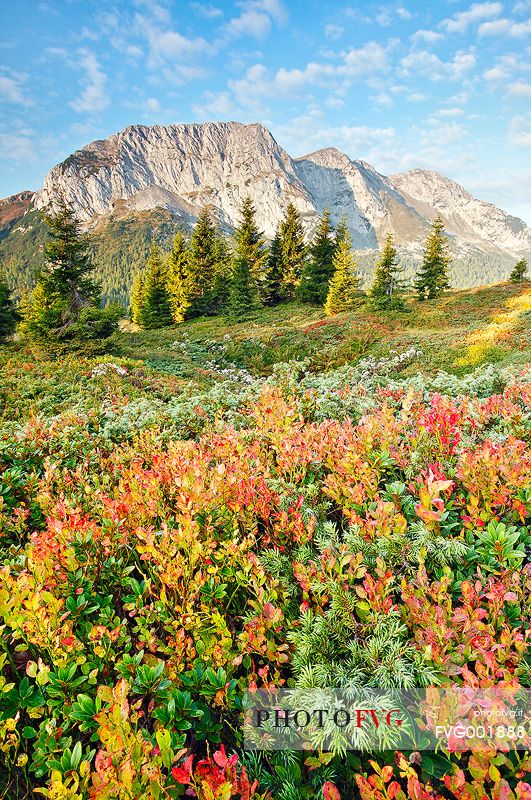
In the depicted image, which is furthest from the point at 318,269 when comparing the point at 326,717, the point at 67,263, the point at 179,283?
the point at 326,717

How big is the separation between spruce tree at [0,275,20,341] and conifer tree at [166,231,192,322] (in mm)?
14902

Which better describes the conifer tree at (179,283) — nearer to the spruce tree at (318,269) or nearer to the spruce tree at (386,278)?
the spruce tree at (318,269)

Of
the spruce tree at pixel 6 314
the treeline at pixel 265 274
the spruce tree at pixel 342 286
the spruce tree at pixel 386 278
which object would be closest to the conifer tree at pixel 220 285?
the treeline at pixel 265 274

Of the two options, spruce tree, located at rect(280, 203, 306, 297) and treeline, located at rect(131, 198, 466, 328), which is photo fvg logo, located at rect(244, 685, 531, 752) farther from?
spruce tree, located at rect(280, 203, 306, 297)

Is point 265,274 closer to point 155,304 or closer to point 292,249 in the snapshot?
point 292,249

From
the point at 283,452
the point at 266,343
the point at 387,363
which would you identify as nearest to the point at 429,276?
the point at 266,343

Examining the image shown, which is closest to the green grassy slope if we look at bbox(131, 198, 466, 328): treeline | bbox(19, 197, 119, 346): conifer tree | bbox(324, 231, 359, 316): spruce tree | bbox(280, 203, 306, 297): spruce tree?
bbox(324, 231, 359, 316): spruce tree

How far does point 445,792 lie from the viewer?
1.66m

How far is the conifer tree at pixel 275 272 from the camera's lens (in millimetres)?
41250

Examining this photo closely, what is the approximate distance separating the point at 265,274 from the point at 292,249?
4.04 m

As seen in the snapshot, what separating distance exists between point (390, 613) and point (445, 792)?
72 cm

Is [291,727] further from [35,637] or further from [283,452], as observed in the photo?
[283,452]

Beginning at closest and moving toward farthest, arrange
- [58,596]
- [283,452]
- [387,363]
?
[58,596] < [283,452] < [387,363]

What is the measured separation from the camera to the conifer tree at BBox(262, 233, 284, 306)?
41.2 metres
